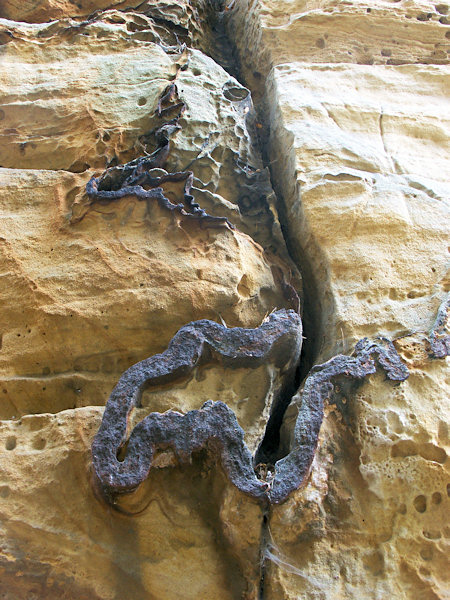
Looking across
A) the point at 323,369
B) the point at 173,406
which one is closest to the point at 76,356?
the point at 173,406

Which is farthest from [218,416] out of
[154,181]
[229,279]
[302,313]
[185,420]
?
[154,181]

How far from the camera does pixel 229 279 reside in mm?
2271

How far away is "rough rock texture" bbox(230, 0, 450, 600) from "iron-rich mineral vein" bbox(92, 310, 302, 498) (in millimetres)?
246

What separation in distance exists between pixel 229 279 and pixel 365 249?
2.27ft

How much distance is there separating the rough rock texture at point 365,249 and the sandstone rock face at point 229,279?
0.03 ft

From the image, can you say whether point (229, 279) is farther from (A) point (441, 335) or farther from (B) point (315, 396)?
(A) point (441, 335)

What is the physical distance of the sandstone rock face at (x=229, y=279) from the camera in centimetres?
170

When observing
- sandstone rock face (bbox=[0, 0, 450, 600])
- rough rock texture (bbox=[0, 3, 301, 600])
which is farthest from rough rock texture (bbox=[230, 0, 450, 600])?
rough rock texture (bbox=[0, 3, 301, 600])

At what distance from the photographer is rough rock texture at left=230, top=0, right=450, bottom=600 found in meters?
1.70

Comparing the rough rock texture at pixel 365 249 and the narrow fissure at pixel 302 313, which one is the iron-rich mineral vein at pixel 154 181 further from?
the rough rock texture at pixel 365 249

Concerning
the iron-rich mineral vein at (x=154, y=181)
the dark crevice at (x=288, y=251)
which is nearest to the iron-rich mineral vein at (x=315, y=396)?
the dark crevice at (x=288, y=251)

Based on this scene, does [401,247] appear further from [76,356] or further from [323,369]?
[76,356]

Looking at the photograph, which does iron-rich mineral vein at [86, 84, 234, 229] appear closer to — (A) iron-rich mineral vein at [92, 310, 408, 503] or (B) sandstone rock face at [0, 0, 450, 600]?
(B) sandstone rock face at [0, 0, 450, 600]

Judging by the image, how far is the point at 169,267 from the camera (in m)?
2.26
